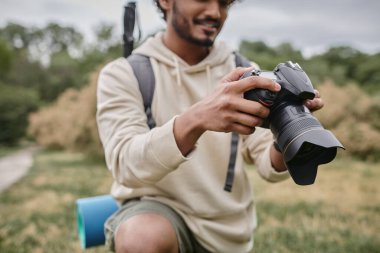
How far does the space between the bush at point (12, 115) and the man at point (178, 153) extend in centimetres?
2803

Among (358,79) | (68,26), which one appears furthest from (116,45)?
(358,79)

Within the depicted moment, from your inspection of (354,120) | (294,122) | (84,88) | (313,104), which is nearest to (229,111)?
(294,122)

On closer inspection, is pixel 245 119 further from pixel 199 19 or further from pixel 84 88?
pixel 84 88

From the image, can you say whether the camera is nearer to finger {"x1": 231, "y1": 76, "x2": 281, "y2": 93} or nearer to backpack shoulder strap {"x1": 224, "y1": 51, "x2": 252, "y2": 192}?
finger {"x1": 231, "y1": 76, "x2": 281, "y2": 93}

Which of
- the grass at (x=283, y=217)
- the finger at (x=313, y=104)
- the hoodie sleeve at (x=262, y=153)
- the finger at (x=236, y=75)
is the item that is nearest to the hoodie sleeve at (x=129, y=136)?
the finger at (x=236, y=75)

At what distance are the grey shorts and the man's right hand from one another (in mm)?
491

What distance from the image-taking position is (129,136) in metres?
1.73

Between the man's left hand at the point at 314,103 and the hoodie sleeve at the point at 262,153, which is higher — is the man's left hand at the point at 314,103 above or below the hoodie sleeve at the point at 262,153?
above

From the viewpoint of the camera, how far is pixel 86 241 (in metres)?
2.30

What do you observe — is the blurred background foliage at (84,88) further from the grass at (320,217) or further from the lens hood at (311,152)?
the lens hood at (311,152)

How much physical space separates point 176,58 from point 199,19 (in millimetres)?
232

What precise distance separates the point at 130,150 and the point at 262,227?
2630 mm

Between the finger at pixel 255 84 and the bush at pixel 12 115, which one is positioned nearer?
the finger at pixel 255 84

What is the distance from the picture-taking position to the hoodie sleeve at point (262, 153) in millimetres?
1998
